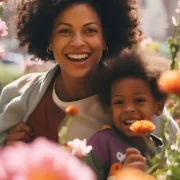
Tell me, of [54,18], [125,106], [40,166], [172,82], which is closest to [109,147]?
[125,106]

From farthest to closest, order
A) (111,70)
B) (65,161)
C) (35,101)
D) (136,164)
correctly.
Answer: (35,101) → (111,70) → (136,164) → (65,161)

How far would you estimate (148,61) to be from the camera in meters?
1.12

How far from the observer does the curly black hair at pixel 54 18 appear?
1.18m

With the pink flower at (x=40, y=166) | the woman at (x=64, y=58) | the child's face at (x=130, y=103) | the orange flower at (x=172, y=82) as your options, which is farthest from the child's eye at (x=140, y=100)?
the pink flower at (x=40, y=166)

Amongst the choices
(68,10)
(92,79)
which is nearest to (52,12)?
(68,10)

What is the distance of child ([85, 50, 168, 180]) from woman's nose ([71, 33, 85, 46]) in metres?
0.09

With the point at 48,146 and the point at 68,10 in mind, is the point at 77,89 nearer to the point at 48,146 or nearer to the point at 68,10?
the point at 68,10

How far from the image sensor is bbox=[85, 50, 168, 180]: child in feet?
3.18

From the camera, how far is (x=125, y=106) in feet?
3.23

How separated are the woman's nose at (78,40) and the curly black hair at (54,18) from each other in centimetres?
9

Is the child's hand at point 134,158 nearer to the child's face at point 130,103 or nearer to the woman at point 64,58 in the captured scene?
the child's face at point 130,103

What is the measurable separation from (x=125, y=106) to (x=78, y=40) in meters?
0.20

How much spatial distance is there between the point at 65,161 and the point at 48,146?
0.6 inches

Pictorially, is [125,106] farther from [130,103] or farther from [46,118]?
[46,118]
